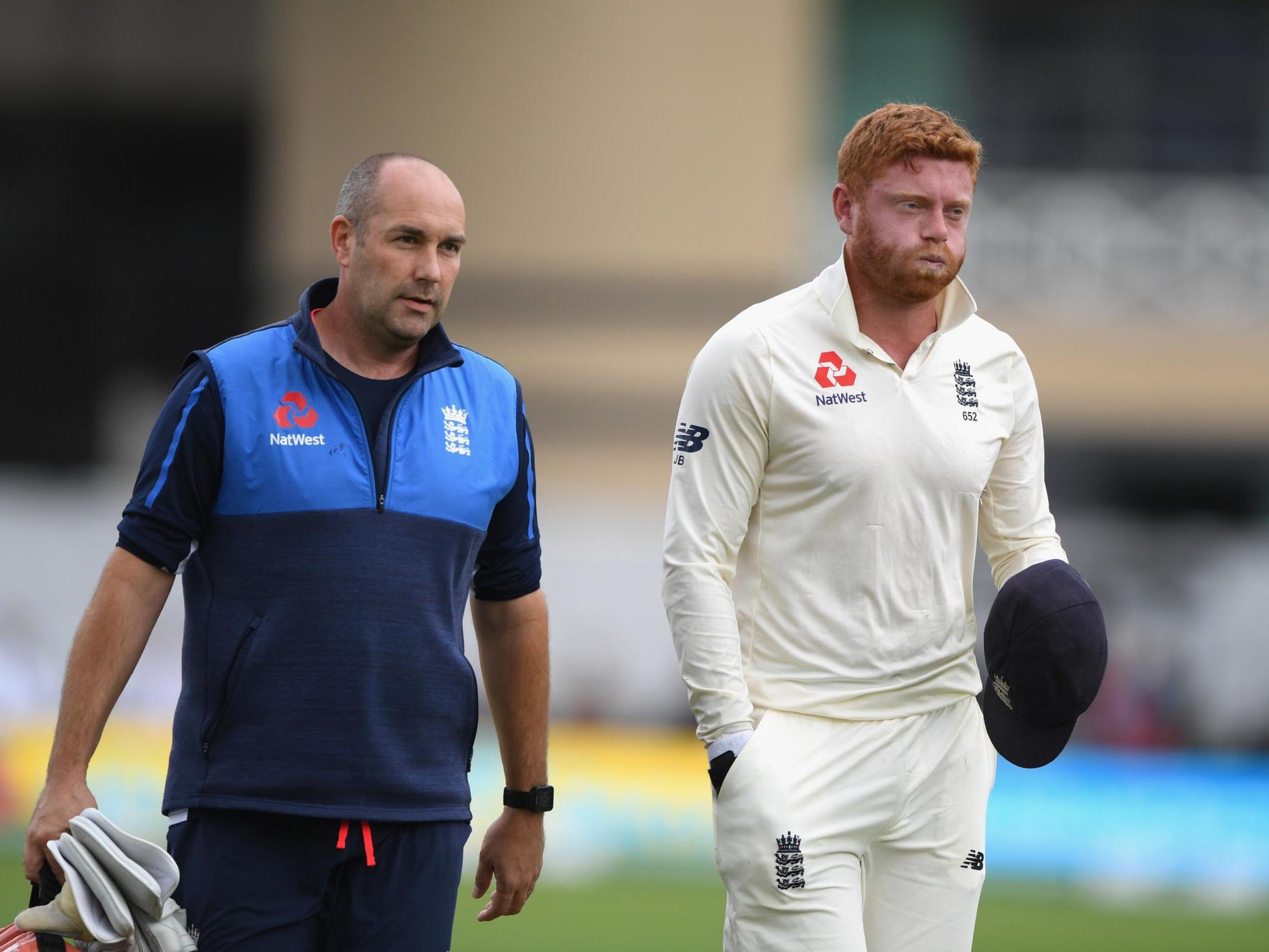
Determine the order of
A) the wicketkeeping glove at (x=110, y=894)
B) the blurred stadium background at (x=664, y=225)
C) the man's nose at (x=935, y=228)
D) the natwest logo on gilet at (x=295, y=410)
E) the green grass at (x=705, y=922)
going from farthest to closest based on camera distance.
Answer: the blurred stadium background at (x=664, y=225) < the green grass at (x=705, y=922) < the man's nose at (x=935, y=228) < the natwest logo on gilet at (x=295, y=410) < the wicketkeeping glove at (x=110, y=894)

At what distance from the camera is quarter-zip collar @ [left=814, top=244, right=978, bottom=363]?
3.89 m

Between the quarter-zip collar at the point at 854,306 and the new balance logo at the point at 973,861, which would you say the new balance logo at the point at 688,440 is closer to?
the quarter-zip collar at the point at 854,306

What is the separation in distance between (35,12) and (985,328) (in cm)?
1841

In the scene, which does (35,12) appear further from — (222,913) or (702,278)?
(222,913)

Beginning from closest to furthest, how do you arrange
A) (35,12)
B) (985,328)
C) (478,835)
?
(985,328)
(478,835)
(35,12)

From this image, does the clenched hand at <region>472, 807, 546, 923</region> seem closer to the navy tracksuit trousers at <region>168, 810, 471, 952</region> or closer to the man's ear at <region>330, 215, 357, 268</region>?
the navy tracksuit trousers at <region>168, 810, 471, 952</region>

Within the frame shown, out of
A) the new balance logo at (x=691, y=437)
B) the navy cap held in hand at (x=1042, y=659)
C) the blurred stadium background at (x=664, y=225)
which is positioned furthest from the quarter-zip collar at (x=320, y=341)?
the blurred stadium background at (x=664, y=225)

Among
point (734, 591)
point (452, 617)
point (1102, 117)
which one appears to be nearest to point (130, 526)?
point (452, 617)

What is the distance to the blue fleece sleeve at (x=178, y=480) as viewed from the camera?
359 cm

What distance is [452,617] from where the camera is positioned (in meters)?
3.79

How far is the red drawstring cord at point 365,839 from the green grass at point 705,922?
621 centimetres

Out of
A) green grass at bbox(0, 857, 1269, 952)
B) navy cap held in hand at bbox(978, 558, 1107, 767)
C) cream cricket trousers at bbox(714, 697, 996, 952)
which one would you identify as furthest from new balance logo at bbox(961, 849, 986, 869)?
green grass at bbox(0, 857, 1269, 952)

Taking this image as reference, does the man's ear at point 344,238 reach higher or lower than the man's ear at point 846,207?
lower

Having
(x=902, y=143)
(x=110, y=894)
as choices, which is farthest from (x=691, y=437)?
(x=110, y=894)
